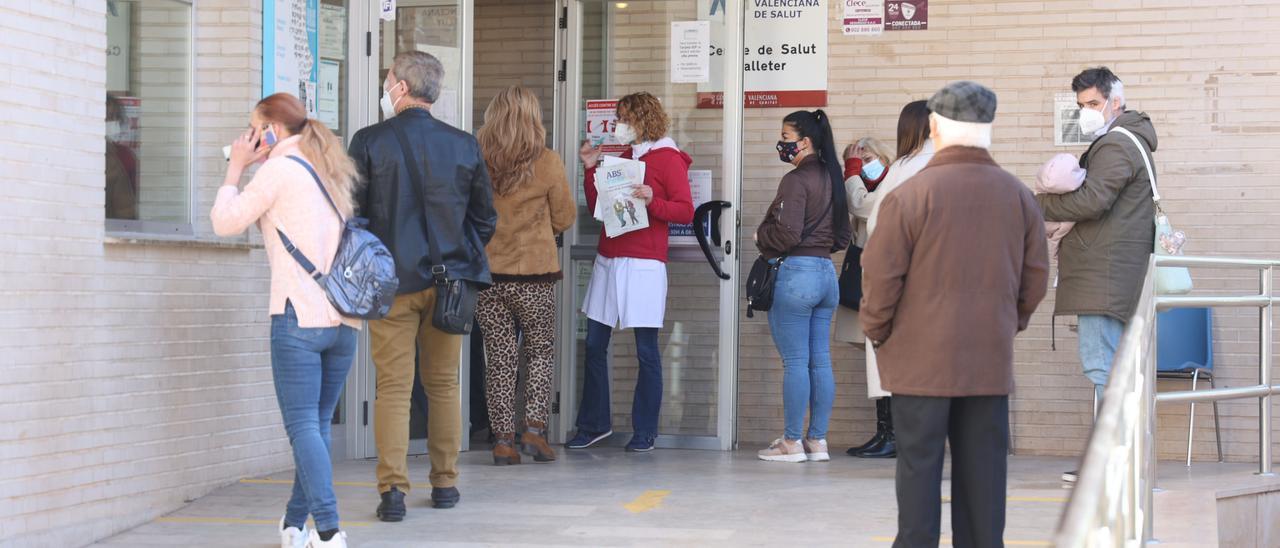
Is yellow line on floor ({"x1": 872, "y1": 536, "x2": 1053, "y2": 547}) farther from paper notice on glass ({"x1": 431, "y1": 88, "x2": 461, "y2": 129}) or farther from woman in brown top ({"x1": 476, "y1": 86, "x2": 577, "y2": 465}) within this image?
paper notice on glass ({"x1": 431, "y1": 88, "x2": 461, "y2": 129})

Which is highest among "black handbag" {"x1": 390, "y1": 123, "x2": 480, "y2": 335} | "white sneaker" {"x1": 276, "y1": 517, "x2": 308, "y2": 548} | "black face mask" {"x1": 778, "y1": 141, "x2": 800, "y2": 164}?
"black face mask" {"x1": 778, "y1": 141, "x2": 800, "y2": 164}

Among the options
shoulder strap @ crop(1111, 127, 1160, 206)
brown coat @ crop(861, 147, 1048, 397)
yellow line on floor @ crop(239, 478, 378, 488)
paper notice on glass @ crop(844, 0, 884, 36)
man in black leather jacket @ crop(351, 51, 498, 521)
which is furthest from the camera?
paper notice on glass @ crop(844, 0, 884, 36)

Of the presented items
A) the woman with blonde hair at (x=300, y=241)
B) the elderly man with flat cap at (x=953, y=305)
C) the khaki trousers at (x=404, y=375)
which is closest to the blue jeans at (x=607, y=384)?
the khaki trousers at (x=404, y=375)

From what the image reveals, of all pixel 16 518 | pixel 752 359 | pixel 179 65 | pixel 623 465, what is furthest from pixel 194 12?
pixel 752 359

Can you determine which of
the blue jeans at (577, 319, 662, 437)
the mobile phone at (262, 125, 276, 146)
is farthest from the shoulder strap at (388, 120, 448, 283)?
the blue jeans at (577, 319, 662, 437)

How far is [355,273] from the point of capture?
4.86 m

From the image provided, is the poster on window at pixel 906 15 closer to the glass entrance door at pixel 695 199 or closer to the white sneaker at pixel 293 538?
the glass entrance door at pixel 695 199

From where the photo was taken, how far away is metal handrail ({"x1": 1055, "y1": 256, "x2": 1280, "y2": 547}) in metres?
2.20

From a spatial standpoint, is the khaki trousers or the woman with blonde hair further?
the khaki trousers

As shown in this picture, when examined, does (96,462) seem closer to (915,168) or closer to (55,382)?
(55,382)

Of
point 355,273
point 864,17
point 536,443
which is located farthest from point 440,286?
point 864,17

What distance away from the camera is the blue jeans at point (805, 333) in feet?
24.2

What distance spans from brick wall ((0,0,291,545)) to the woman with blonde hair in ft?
2.82

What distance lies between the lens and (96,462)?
5.57 m
